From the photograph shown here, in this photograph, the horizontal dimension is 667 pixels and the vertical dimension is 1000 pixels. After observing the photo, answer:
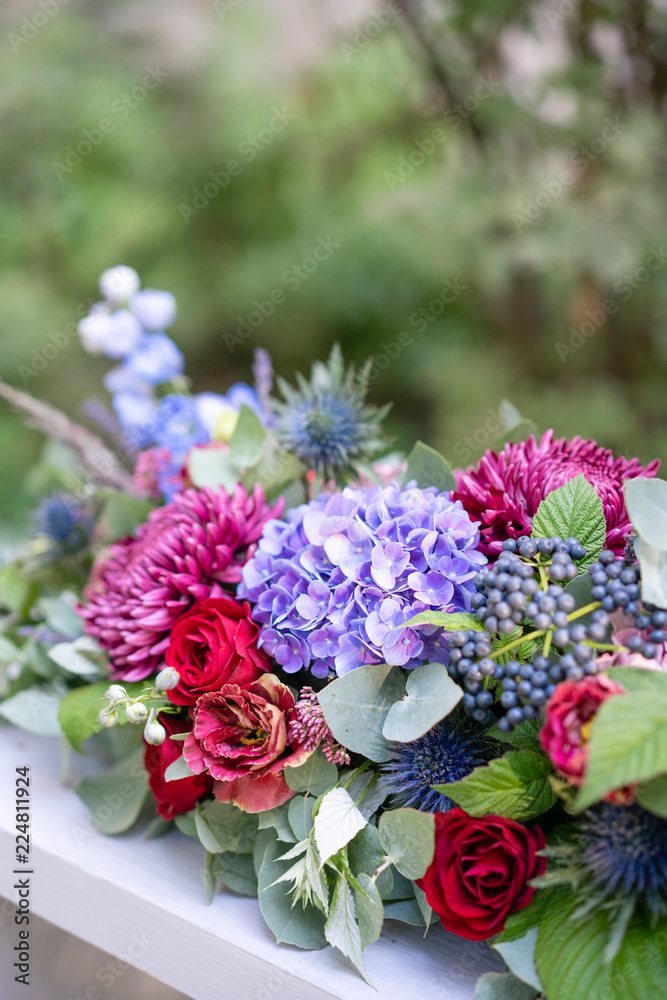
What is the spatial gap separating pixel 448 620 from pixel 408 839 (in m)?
0.16

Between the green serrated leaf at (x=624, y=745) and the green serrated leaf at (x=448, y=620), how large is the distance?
0.12 metres

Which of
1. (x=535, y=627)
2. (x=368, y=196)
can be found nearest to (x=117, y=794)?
(x=535, y=627)

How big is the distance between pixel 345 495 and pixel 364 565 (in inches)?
2.7

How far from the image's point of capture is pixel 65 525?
3.01 feet

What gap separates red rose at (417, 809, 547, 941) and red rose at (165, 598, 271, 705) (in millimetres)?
196

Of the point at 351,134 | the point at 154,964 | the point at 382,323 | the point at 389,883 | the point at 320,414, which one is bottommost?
the point at 154,964

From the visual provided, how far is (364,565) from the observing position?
58cm

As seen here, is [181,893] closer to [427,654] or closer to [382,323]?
[427,654]

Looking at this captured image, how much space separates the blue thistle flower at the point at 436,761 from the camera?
21.2 inches

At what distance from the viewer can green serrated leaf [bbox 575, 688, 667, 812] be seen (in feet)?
1.28

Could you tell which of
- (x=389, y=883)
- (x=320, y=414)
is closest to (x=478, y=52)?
(x=320, y=414)

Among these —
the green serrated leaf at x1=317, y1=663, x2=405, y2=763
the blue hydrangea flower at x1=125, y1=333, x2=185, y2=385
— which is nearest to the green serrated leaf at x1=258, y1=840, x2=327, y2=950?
the green serrated leaf at x1=317, y1=663, x2=405, y2=763

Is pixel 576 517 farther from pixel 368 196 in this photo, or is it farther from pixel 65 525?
pixel 368 196

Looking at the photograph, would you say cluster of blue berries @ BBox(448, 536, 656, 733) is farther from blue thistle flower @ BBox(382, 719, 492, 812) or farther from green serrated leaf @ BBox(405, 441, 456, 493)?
green serrated leaf @ BBox(405, 441, 456, 493)
